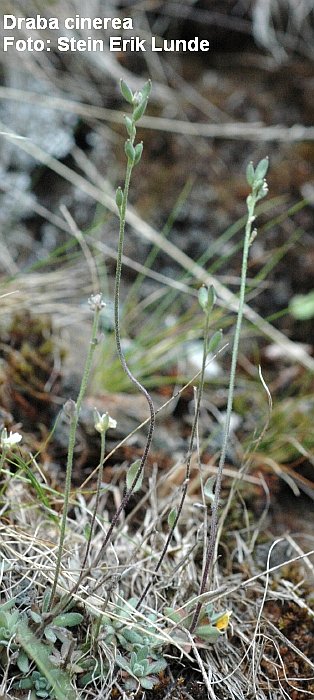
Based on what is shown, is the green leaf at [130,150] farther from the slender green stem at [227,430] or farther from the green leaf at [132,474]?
the green leaf at [132,474]

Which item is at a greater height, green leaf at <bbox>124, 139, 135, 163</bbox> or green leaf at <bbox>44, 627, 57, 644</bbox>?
green leaf at <bbox>124, 139, 135, 163</bbox>

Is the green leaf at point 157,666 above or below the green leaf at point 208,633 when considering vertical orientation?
below

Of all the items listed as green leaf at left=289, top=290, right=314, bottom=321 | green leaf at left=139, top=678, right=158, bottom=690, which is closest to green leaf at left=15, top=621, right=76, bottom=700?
green leaf at left=139, top=678, right=158, bottom=690

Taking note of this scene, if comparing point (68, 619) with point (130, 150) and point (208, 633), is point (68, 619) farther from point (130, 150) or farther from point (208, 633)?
point (130, 150)

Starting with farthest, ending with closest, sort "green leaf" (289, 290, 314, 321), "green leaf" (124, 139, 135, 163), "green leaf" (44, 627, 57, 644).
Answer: "green leaf" (289, 290, 314, 321)
"green leaf" (44, 627, 57, 644)
"green leaf" (124, 139, 135, 163)

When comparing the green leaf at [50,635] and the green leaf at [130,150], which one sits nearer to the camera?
the green leaf at [130,150]

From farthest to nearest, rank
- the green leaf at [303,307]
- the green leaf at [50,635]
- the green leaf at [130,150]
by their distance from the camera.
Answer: the green leaf at [303,307]
the green leaf at [50,635]
the green leaf at [130,150]

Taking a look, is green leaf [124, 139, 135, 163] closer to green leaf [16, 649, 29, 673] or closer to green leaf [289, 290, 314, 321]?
Result: green leaf [16, 649, 29, 673]

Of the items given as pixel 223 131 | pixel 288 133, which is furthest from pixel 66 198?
pixel 288 133

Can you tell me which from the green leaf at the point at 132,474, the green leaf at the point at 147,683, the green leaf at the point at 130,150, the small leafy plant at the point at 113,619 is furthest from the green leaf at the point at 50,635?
the green leaf at the point at 130,150

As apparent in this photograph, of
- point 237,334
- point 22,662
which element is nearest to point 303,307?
point 237,334
